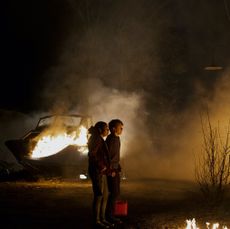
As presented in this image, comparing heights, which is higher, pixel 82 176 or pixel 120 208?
pixel 82 176

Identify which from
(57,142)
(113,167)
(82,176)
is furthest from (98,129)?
(57,142)

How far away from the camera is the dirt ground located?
27.4ft

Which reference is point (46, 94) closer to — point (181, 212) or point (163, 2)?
point (163, 2)

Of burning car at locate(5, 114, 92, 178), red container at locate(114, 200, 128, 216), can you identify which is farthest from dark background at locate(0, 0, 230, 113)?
red container at locate(114, 200, 128, 216)

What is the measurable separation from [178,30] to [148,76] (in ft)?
9.73

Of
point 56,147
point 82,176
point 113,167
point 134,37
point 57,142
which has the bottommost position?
point 113,167

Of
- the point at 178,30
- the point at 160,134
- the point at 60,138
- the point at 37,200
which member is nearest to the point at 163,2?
the point at 178,30

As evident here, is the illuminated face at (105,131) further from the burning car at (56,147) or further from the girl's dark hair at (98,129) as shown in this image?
the burning car at (56,147)

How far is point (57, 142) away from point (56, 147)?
27 centimetres

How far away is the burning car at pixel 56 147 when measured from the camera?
13.3 m

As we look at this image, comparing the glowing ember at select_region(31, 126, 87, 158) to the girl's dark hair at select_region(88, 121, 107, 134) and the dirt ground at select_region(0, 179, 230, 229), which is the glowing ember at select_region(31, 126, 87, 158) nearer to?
the dirt ground at select_region(0, 179, 230, 229)

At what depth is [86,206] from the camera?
32.8 feet

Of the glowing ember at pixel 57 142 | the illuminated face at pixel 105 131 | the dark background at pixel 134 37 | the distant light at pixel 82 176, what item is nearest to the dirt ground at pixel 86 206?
the distant light at pixel 82 176

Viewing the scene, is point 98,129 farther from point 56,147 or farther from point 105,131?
point 56,147
